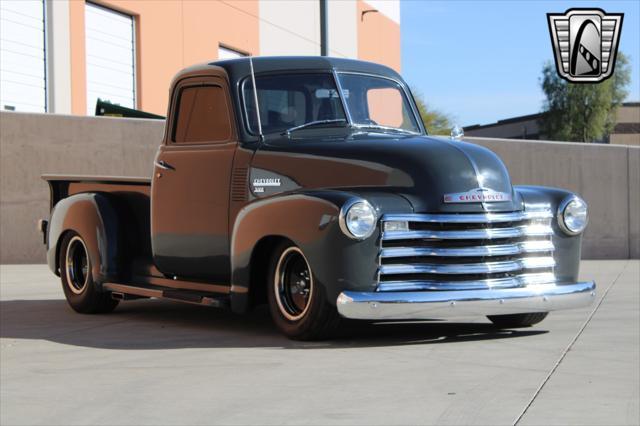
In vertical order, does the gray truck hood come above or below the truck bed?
above

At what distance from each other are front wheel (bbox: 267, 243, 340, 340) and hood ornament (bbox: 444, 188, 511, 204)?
1013 mm

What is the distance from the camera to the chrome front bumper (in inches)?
275

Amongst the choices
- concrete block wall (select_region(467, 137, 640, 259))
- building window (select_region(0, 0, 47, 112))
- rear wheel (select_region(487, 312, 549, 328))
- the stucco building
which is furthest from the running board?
building window (select_region(0, 0, 47, 112))

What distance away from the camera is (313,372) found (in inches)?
249

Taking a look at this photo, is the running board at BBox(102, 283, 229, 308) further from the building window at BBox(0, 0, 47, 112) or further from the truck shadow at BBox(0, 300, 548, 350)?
the building window at BBox(0, 0, 47, 112)

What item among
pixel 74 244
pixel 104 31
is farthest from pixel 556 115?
pixel 74 244

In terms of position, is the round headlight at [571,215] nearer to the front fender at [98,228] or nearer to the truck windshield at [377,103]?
the truck windshield at [377,103]

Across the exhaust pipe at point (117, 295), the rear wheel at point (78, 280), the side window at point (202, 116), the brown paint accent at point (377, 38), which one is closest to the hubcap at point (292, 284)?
the side window at point (202, 116)

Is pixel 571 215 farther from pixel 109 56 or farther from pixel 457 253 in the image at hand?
pixel 109 56

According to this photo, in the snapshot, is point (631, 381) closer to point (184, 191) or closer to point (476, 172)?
point (476, 172)

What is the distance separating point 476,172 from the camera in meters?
7.48

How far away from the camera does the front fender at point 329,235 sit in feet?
23.2

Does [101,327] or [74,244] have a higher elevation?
[74,244]

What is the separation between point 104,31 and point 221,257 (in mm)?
15530
